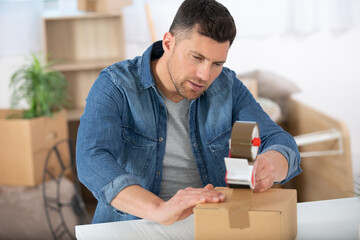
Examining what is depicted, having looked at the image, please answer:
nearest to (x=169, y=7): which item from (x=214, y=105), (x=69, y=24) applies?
(x=69, y=24)

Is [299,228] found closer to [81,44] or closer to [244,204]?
[244,204]

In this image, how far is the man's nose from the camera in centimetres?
119

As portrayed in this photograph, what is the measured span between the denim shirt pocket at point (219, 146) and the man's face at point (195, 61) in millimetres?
165

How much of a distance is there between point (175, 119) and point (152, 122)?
0.08 metres

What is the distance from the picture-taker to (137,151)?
133cm

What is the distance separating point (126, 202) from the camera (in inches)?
39.5

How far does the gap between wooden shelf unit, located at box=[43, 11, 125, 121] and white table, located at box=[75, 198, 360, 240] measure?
191 centimetres

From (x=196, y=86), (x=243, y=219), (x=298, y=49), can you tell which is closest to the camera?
(x=243, y=219)

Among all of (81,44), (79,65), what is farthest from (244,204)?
(81,44)

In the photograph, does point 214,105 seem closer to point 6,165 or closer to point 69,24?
point 6,165

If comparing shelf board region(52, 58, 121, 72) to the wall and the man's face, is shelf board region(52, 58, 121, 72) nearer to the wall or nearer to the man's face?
the wall

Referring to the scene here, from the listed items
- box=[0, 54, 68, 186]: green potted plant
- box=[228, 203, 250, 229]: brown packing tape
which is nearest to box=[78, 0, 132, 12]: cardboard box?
box=[0, 54, 68, 186]: green potted plant

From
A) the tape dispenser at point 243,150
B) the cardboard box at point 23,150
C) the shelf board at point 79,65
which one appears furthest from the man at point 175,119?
the shelf board at point 79,65

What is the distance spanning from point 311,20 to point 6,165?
85.7 inches
